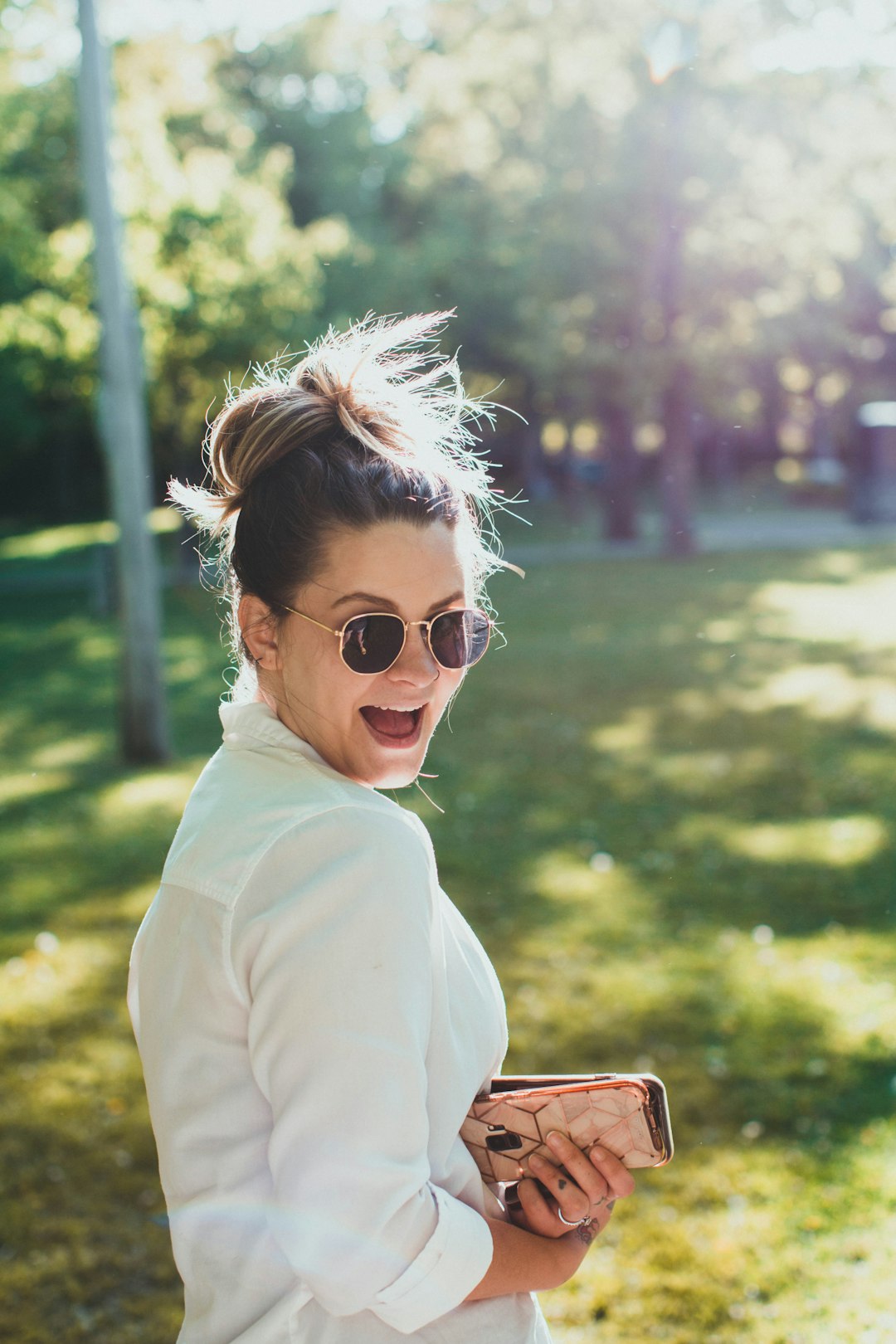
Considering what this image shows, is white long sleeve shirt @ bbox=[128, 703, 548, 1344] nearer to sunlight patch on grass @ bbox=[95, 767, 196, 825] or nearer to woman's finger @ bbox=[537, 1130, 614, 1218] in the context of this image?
woman's finger @ bbox=[537, 1130, 614, 1218]

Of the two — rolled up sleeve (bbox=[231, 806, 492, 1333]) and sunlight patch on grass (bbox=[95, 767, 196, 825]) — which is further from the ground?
rolled up sleeve (bbox=[231, 806, 492, 1333])

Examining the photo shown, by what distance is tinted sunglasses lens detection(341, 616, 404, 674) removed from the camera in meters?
1.60

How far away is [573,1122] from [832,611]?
15736 millimetres

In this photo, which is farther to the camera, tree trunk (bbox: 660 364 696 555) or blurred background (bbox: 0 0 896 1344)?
tree trunk (bbox: 660 364 696 555)

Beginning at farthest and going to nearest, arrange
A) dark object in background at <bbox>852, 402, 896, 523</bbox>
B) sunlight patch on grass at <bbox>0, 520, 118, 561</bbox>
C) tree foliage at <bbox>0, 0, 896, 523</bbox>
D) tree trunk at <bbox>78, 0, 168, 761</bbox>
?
sunlight patch on grass at <bbox>0, 520, 118, 561</bbox>, dark object in background at <bbox>852, 402, 896, 523</bbox>, tree foliage at <bbox>0, 0, 896, 523</bbox>, tree trunk at <bbox>78, 0, 168, 761</bbox>

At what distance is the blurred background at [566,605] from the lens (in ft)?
13.2

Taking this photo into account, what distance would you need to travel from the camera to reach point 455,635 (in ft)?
5.60

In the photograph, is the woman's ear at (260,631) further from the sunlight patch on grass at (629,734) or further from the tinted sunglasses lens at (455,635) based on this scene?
the sunlight patch on grass at (629,734)

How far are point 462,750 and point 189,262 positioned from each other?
33.6 ft

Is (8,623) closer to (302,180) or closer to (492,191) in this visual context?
(492,191)

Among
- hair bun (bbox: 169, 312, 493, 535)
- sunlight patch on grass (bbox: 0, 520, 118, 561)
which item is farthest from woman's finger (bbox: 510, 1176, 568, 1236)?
sunlight patch on grass (bbox: 0, 520, 118, 561)

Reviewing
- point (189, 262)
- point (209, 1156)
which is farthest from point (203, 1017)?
point (189, 262)

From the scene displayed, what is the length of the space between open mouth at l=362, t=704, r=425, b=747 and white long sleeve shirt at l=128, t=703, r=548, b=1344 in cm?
11

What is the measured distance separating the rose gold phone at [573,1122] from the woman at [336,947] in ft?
0.09
